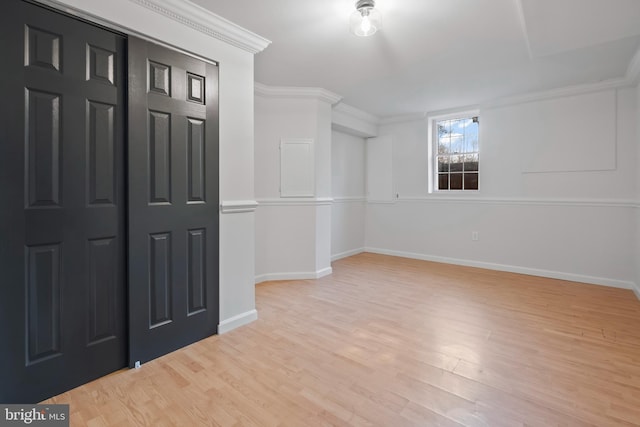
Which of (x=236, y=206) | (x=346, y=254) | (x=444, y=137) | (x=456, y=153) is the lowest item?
(x=346, y=254)

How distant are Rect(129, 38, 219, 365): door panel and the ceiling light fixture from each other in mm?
1135

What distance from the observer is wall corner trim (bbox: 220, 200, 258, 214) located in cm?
249

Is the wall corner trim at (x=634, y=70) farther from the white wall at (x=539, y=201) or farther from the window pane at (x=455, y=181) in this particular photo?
the window pane at (x=455, y=181)

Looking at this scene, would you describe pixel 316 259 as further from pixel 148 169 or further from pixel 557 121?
pixel 557 121

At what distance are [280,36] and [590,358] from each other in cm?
342

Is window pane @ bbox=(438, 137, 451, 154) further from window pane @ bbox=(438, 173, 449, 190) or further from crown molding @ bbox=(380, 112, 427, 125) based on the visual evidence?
crown molding @ bbox=(380, 112, 427, 125)

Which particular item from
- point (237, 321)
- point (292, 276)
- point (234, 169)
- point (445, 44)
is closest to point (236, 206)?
point (234, 169)

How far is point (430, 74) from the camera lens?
11.6 feet

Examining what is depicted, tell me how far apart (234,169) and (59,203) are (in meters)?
1.17

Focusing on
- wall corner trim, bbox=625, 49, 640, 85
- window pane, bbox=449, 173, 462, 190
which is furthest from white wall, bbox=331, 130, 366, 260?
wall corner trim, bbox=625, 49, 640, 85

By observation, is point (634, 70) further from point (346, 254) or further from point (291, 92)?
point (346, 254)

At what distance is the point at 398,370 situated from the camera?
198cm

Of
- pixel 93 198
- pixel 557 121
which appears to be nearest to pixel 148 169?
pixel 93 198

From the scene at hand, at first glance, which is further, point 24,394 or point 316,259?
point 316,259
